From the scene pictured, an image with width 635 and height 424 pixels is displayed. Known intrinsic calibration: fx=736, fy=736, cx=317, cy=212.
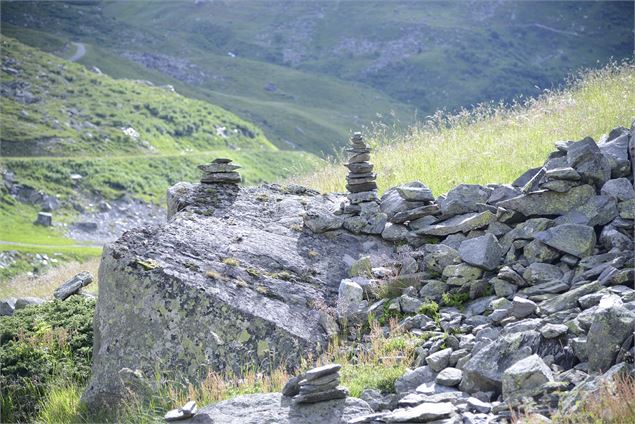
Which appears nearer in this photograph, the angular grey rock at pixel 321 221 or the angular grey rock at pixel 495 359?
the angular grey rock at pixel 495 359

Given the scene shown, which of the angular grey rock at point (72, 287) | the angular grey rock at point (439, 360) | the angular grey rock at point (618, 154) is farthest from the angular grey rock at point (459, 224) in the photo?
the angular grey rock at point (72, 287)

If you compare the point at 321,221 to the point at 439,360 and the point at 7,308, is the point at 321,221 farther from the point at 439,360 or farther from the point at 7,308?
the point at 7,308

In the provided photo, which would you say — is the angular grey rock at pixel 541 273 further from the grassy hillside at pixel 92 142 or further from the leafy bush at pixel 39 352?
the grassy hillside at pixel 92 142

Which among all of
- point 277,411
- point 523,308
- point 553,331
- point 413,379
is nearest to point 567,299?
point 523,308

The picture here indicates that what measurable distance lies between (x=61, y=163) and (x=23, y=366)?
97.0 meters

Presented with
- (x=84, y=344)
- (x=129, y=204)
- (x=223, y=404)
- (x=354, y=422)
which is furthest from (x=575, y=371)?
(x=129, y=204)

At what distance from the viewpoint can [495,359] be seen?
30.9 feet

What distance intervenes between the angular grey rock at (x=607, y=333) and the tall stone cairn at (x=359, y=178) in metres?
7.15

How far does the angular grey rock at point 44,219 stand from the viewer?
89.9m

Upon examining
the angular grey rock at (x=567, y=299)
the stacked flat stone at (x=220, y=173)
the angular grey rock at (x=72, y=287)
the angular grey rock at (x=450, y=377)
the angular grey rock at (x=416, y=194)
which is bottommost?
the angular grey rock at (x=72, y=287)

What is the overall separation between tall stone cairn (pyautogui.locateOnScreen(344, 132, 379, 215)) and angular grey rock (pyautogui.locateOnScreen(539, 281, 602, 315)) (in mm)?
5624

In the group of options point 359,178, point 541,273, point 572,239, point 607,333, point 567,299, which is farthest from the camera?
point 359,178

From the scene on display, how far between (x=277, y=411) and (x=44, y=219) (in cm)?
8706

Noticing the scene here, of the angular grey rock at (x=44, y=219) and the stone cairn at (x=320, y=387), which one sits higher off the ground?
the stone cairn at (x=320, y=387)
